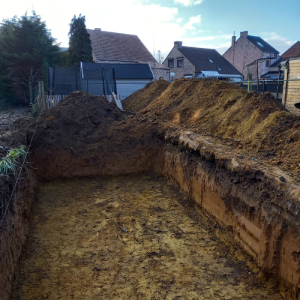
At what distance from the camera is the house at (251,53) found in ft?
116

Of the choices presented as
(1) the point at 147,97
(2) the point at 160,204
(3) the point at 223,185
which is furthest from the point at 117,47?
(3) the point at 223,185

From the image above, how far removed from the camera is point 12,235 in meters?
4.27

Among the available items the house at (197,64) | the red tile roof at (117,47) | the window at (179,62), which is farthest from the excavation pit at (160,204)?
the window at (179,62)

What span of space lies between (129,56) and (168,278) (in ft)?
88.7

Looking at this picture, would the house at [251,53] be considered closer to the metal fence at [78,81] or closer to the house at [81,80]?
the house at [81,80]

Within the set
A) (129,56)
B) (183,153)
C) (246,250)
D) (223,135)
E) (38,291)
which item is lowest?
(38,291)

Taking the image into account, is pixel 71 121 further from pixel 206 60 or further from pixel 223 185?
pixel 206 60

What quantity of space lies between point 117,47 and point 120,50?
579mm

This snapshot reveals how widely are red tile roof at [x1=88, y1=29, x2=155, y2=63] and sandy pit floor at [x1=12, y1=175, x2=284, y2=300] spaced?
2317cm

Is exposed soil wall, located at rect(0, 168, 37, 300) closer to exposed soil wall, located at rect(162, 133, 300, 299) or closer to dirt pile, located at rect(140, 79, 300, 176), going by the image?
exposed soil wall, located at rect(162, 133, 300, 299)

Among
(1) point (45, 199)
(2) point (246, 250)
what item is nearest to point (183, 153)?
(2) point (246, 250)

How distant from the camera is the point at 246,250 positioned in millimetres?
4566

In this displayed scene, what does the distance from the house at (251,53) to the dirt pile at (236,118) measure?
27855mm

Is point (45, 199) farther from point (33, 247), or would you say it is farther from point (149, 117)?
point (149, 117)
